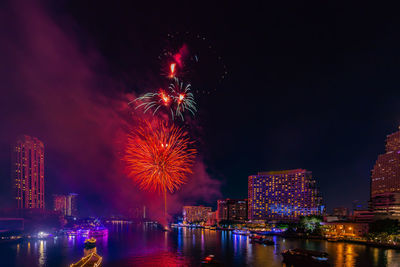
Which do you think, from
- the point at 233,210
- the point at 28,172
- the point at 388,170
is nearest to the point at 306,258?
the point at 28,172

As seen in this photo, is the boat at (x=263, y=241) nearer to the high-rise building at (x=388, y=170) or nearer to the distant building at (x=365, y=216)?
the distant building at (x=365, y=216)

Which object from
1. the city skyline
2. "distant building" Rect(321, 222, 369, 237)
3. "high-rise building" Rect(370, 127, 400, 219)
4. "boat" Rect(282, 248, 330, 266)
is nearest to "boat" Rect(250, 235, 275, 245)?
"boat" Rect(282, 248, 330, 266)

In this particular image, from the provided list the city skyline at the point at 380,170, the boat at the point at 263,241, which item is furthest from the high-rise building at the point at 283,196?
the boat at the point at 263,241

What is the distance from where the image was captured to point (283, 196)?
467ft

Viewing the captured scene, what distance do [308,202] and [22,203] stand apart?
11979cm

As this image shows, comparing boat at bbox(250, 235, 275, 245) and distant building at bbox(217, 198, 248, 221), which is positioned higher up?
boat at bbox(250, 235, 275, 245)

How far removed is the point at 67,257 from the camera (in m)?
42.9

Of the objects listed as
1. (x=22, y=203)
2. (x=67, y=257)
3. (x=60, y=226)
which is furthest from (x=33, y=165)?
(x=67, y=257)

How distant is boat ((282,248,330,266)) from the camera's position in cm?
3583

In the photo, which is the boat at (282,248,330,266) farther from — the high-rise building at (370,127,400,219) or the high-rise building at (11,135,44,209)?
the high-rise building at (11,135,44,209)

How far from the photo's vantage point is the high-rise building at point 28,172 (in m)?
109

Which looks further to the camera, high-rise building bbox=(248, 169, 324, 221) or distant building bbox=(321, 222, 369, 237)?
high-rise building bbox=(248, 169, 324, 221)

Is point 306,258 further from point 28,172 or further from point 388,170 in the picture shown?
point 388,170

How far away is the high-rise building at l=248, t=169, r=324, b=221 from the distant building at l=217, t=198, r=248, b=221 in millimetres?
25008
